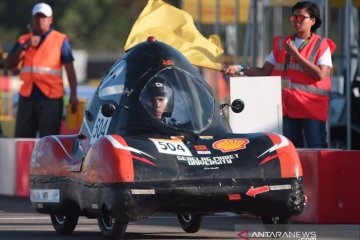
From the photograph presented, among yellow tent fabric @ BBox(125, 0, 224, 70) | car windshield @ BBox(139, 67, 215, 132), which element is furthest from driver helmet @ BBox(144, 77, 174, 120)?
yellow tent fabric @ BBox(125, 0, 224, 70)

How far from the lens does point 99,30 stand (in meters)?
83.6

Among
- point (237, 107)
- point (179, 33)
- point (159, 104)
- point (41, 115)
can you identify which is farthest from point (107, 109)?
point (41, 115)

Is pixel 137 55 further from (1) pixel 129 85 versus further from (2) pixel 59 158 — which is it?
(2) pixel 59 158

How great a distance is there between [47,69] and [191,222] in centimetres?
607

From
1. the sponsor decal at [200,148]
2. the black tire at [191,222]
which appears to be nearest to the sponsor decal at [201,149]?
the sponsor decal at [200,148]

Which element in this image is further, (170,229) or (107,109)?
(170,229)

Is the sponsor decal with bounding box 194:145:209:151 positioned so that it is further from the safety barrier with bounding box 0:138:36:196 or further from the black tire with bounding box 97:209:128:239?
the safety barrier with bounding box 0:138:36:196

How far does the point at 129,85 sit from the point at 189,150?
3.08 feet

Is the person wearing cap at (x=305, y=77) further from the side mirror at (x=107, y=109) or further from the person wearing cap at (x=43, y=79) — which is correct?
the person wearing cap at (x=43, y=79)

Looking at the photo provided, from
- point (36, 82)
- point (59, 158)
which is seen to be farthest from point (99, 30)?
point (59, 158)

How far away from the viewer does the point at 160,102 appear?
465 inches

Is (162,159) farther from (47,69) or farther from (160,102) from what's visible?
(47,69)

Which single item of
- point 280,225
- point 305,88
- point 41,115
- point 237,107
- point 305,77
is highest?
point 237,107

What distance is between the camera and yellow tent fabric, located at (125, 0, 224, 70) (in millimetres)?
15531
